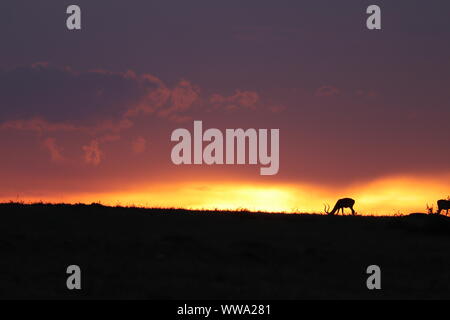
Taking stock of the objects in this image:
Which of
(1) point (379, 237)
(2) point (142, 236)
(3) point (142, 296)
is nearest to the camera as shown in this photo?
(3) point (142, 296)

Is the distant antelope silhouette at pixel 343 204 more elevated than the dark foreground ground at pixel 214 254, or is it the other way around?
the distant antelope silhouette at pixel 343 204

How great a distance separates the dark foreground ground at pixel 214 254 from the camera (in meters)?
23.7

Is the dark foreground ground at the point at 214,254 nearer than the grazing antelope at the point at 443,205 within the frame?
Yes

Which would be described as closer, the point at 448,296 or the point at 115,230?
the point at 448,296

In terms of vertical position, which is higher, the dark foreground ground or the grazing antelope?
the grazing antelope

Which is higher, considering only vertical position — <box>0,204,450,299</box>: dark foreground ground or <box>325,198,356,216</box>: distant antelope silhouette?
<box>325,198,356,216</box>: distant antelope silhouette

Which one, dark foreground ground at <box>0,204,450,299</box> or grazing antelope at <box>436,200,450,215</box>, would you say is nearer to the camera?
dark foreground ground at <box>0,204,450,299</box>

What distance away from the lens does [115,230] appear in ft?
110

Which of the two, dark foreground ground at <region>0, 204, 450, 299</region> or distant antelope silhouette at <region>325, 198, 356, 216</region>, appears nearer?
dark foreground ground at <region>0, 204, 450, 299</region>

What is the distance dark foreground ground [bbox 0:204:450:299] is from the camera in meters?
23.7

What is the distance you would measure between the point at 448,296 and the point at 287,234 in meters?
10.8

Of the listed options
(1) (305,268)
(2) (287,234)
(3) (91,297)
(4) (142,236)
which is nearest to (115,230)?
(4) (142,236)

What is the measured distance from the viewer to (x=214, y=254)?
29750mm

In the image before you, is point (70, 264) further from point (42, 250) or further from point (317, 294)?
point (317, 294)
